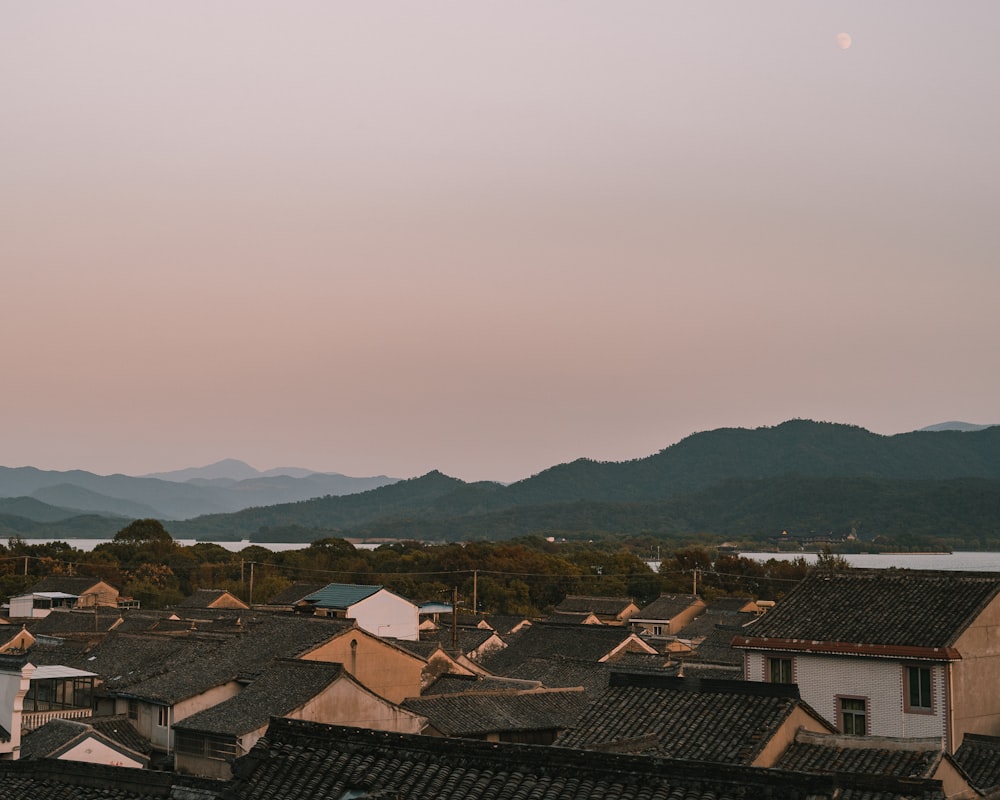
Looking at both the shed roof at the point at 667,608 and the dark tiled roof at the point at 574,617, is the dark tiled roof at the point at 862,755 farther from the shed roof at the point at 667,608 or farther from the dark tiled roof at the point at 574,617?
the shed roof at the point at 667,608

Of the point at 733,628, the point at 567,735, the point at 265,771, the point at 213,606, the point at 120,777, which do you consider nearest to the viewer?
the point at 265,771

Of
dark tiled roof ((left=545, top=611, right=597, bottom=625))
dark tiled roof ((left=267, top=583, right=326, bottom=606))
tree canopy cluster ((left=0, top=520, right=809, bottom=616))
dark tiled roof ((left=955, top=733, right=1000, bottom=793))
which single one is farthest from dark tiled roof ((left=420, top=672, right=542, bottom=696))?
tree canopy cluster ((left=0, top=520, right=809, bottom=616))

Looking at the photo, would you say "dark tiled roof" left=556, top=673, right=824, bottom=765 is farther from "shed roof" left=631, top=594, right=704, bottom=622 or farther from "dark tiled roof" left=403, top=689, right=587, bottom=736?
"shed roof" left=631, top=594, right=704, bottom=622

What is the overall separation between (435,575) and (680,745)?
338 ft

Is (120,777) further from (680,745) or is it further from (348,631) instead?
(348,631)

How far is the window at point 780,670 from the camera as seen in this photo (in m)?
25.5

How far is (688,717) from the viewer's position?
1723 centimetres

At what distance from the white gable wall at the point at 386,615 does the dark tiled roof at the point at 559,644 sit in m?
5.32

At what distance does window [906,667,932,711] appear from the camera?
23.6 meters

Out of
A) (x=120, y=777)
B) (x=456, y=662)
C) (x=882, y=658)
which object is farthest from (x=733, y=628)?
(x=120, y=777)

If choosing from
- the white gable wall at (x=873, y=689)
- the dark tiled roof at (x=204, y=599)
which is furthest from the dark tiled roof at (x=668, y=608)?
the white gable wall at (x=873, y=689)

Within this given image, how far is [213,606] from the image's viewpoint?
245ft

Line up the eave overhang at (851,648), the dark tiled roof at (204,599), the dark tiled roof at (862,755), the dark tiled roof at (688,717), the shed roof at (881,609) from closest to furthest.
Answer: the dark tiled roof at (862,755)
the dark tiled roof at (688,717)
the eave overhang at (851,648)
the shed roof at (881,609)
the dark tiled roof at (204,599)

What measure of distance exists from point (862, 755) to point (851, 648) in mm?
9914
